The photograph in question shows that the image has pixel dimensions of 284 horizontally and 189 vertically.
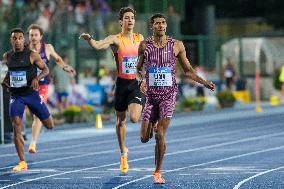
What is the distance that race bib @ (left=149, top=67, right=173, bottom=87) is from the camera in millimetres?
15531

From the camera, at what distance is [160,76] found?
1552cm

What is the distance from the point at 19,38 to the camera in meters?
17.8

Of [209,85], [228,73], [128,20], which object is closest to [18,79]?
[128,20]

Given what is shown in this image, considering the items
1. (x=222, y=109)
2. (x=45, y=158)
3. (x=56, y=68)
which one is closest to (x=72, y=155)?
(x=45, y=158)

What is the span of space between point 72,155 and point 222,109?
19.4m

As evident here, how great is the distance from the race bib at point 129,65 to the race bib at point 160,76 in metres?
1.92

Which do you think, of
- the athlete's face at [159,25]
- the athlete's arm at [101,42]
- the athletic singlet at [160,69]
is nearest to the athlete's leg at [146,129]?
the athletic singlet at [160,69]

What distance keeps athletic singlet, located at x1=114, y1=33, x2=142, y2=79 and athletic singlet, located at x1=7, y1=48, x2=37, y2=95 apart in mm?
1330

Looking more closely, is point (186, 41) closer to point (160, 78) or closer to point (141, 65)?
point (141, 65)

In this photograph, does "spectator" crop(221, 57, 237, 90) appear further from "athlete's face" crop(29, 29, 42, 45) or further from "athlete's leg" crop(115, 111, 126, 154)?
"athlete's leg" crop(115, 111, 126, 154)

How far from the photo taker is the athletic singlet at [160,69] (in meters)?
15.5

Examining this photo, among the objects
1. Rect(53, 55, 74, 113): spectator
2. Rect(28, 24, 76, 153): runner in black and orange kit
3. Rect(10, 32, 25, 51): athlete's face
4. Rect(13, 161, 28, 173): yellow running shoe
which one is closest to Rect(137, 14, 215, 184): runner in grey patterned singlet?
Rect(13, 161, 28, 173): yellow running shoe

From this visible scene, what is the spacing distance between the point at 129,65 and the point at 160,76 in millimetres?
2041

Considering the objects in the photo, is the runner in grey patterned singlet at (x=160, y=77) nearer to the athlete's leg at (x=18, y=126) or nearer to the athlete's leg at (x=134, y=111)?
the athlete's leg at (x=134, y=111)
